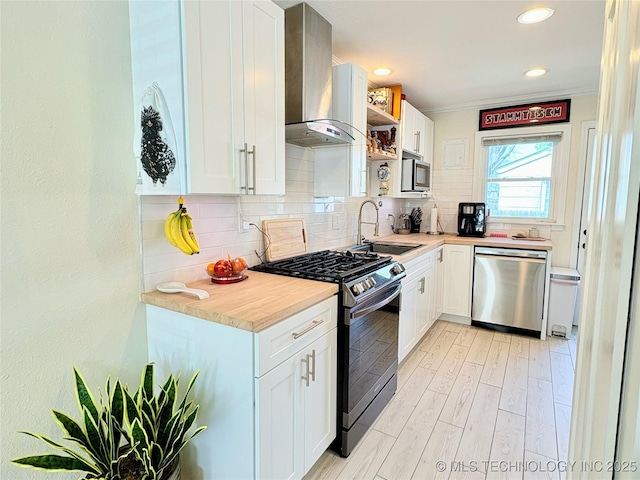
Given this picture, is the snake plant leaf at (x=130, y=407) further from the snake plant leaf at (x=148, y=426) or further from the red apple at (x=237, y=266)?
the red apple at (x=237, y=266)

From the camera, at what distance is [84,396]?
123cm

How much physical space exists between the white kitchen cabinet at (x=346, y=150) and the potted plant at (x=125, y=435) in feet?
5.61

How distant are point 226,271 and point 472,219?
3.06 meters

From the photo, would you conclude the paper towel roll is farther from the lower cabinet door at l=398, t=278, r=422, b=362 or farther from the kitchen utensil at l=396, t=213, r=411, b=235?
the lower cabinet door at l=398, t=278, r=422, b=362

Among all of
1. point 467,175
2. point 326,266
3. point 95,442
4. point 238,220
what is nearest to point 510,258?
point 467,175

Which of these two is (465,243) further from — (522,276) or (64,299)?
(64,299)

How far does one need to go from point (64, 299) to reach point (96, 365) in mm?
319

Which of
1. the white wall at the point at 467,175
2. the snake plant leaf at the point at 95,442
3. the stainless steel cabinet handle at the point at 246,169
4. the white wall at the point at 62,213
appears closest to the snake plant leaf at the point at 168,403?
the snake plant leaf at the point at 95,442

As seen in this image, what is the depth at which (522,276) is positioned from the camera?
3326mm

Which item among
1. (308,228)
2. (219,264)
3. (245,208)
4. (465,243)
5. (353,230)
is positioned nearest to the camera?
(219,264)

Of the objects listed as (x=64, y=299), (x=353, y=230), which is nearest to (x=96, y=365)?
(x=64, y=299)

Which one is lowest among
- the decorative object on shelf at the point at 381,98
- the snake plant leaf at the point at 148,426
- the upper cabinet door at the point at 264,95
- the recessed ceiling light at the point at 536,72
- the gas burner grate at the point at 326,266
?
the snake plant leaf at the point at 148,426

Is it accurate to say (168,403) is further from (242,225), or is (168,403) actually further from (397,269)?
(397,269)

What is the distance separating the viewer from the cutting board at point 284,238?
7.25 ft
